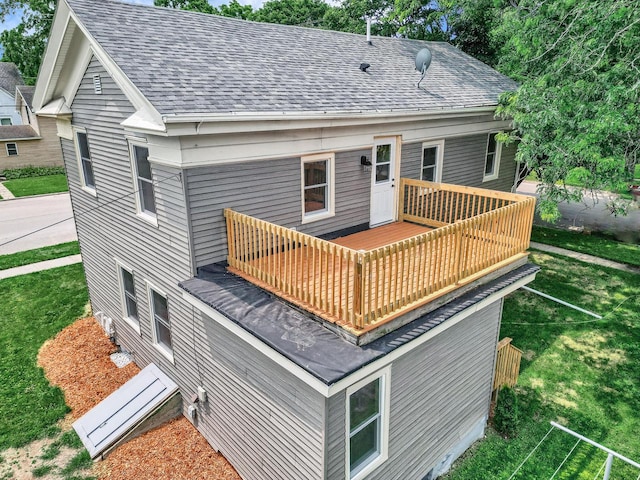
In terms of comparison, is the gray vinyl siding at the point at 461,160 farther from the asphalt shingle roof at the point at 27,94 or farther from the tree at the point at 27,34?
the asphalt shingle roof at the point at 27,94

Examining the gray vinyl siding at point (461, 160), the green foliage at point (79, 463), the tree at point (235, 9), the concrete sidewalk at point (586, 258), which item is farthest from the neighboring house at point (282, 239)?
the tree at point (235, 9)

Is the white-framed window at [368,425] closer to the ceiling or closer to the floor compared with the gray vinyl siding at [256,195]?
closer to the floor

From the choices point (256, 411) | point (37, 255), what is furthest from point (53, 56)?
point (37, 255)

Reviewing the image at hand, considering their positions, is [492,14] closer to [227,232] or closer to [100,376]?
[227,232]

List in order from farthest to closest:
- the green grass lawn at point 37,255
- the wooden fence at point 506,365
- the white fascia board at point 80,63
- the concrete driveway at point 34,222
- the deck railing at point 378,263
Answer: the concrete driveway at point 34,222
the green grass lawn at point 37,255
the wooden fence at point 506,365
the white fascia board at point 80,63
the deck railing at point 378,263

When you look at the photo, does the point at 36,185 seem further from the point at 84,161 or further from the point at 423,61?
the point at 423,61

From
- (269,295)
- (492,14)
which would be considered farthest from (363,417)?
(492,14)

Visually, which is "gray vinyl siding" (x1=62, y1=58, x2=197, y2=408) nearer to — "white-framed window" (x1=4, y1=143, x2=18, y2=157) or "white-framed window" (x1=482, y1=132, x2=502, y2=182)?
"white-framed window" (x1=482, y1=132, x2=502, y2=182)
